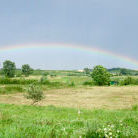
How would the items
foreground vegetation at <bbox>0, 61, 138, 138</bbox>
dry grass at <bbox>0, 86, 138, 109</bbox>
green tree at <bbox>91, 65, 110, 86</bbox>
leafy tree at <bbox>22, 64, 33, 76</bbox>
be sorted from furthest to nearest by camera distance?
leafy tree at <bbox>22, 64, 33, 76</bbox>, green tree at <bbox>91, 65, 110, 86</bbox>, dry grass at <bbox>0, 86, 138, 109</bbox>, foreground vegetation at <bbox>0, 61, 138, 138</bbox>

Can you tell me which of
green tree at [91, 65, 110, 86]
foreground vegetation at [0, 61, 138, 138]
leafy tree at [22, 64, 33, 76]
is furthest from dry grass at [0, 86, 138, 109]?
leafy tree at [22, 64, 33, 76]

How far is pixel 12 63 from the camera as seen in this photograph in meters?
141

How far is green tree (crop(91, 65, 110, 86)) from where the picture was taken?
102 meters

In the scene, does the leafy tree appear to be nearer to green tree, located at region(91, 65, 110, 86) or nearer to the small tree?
green tree, located at region(91, 65, 110, 86)

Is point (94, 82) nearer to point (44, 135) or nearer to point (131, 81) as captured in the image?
point (131, 81)

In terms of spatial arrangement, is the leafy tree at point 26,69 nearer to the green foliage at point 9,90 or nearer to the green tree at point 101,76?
the green tree at point 101,76

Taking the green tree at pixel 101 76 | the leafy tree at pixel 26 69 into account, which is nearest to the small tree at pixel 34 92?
the green tree at pixel 101 76

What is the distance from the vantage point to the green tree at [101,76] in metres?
102

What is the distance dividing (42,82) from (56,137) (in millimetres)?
88826

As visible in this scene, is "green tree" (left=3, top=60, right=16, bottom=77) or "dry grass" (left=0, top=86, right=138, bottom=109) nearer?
"dry grass" (left=0, top=86, right=138, bottom=109)

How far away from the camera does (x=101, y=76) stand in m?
102

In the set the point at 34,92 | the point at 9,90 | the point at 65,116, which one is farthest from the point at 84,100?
the point at 65,116

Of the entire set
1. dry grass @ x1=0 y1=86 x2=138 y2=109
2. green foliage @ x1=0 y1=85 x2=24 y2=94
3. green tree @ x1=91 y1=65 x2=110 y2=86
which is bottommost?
dry grass @ x1=0 y1=86 x2=138 y2=109

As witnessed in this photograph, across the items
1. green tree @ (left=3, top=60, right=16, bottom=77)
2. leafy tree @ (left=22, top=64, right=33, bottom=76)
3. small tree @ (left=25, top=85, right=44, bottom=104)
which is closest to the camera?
small tree @ (left=25, top=85, right=44, bottom=104)
